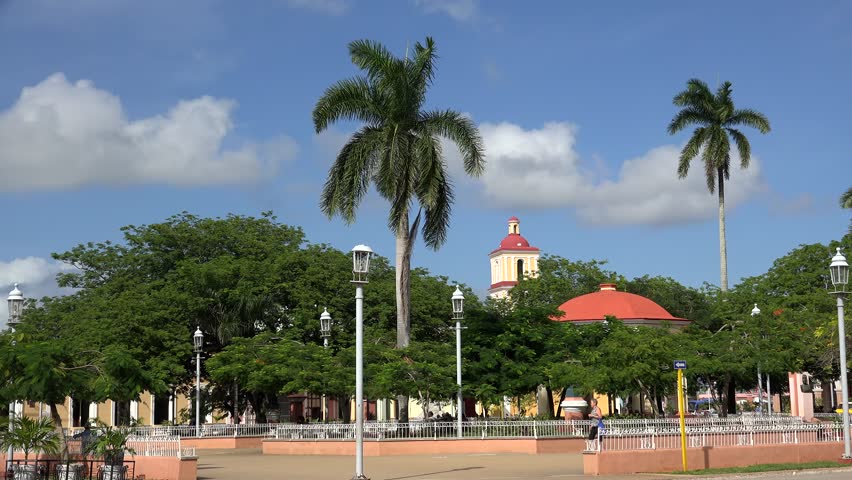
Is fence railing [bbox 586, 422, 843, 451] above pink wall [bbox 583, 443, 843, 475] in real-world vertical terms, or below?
above

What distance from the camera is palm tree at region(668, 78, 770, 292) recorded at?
60.3 metres

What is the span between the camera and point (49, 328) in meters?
55.9

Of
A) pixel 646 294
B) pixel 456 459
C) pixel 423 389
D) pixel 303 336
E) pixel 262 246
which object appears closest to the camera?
pixel 456 459

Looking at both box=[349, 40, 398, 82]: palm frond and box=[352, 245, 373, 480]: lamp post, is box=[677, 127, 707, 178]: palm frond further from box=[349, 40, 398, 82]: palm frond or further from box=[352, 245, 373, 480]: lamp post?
box=[352, 245, 373, 480]: lamp post

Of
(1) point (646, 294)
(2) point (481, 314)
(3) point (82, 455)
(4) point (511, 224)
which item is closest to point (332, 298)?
(2) point (481, 314)

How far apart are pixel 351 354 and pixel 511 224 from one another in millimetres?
87829

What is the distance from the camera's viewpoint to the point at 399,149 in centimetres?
3634

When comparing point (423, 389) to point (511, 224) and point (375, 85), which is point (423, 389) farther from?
point (511, 224)

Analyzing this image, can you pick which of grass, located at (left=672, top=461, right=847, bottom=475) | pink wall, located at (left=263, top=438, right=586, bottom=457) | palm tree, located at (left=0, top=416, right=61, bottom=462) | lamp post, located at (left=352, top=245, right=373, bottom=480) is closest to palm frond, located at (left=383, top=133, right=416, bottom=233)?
pink wall, located at (left=263, top=438, right=586, bottom=457)

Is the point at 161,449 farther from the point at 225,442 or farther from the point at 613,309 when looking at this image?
the point at 613,309

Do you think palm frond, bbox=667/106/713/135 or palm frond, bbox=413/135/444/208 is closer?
palm frond, bbox=413/135/444/208

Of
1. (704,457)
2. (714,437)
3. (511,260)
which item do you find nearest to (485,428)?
(714,437)

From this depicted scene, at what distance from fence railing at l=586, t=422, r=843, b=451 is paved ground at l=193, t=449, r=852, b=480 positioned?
3.54 ft

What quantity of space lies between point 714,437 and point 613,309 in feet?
109
